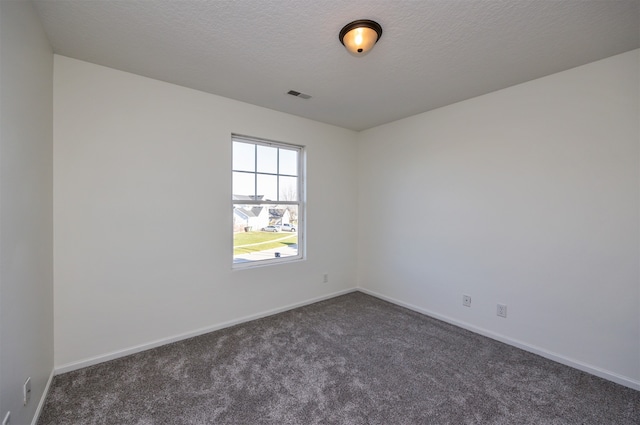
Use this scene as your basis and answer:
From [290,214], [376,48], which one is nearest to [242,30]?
[376,48]

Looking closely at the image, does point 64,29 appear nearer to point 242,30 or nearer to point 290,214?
point 242,30

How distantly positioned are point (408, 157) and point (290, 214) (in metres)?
1.76

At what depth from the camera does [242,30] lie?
185 cm

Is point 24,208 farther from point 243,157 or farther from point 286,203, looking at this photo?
point 286,203

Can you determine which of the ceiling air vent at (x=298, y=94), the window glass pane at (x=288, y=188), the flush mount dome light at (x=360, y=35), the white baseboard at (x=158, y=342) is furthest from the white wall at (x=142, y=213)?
the flush mount dome light at (x=360, y=35)

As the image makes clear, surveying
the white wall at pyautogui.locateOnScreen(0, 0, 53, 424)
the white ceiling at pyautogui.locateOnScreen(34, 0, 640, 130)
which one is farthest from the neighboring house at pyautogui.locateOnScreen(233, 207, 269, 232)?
the white wall at pyautogui.locateOnScreen(0, 0, 53, 424)

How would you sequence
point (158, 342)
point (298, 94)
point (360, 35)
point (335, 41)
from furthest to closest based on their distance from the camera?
1. point (298, 94)
2. point (158, 342)
3. point (335, 41)
4. point (360, 35)

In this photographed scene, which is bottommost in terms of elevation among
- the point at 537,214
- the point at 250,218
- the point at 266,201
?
the point at 250,218

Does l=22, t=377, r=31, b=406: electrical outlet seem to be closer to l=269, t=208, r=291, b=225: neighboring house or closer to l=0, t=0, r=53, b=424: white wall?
l=0, t=0, r=53, b=424: white wall

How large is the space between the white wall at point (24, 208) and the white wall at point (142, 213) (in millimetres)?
168

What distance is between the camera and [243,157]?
3240 mm

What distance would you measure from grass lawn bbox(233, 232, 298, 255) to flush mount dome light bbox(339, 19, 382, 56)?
229 cm

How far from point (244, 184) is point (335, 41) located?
1.87m

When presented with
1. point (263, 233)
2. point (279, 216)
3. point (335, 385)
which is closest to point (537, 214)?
point (335, 385)
